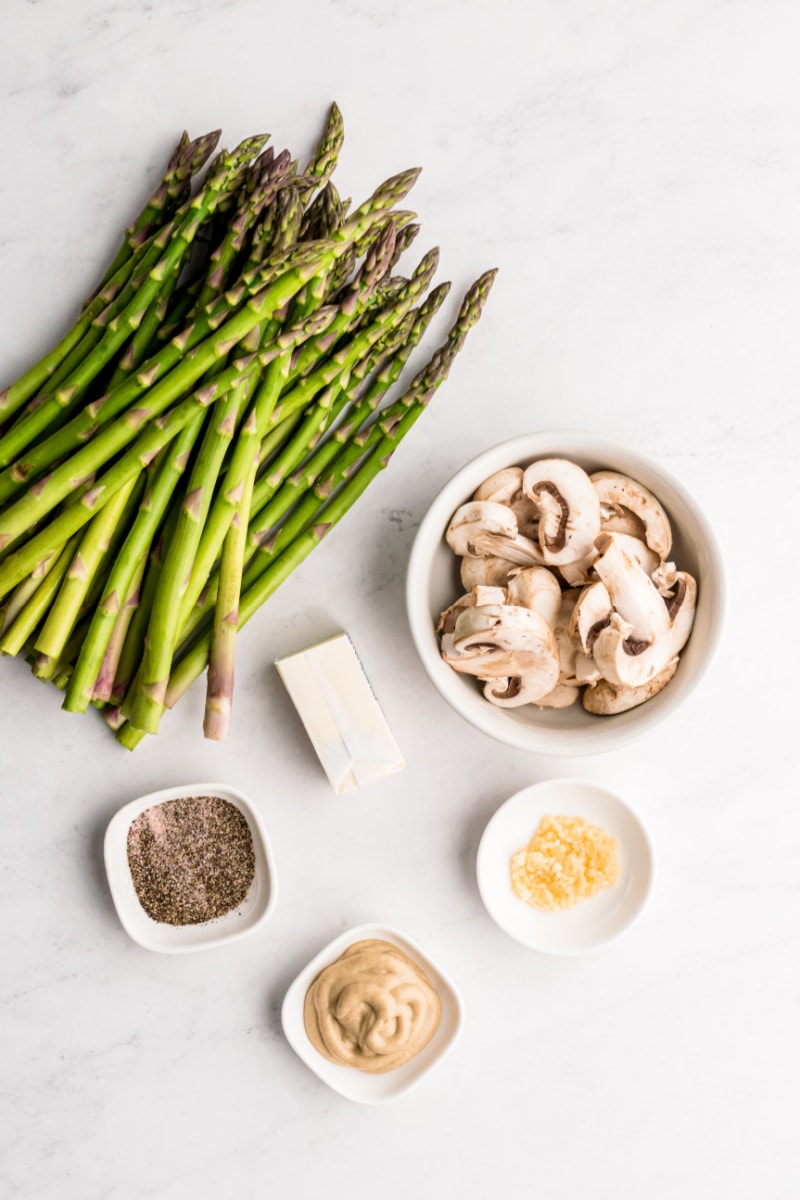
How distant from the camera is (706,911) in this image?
225 centimetres

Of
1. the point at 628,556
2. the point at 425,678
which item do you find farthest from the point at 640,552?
the point at 425,678

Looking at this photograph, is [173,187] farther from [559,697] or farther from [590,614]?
[559,697]

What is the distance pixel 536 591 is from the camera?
6.19 feet

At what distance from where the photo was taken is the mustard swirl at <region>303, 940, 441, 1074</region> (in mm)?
2016

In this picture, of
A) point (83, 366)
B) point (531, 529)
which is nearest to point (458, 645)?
point (531, 529)

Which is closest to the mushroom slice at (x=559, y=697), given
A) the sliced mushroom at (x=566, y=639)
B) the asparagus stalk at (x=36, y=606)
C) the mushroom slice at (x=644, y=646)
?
the sliced mushroom at (x=566, y=639)

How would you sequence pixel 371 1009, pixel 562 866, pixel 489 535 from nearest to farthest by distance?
1. pixel 489 535
2. pixel 371 1009
3. pixel 562 866

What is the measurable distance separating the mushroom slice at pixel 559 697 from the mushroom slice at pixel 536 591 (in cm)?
16

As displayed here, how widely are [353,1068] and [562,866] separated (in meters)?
0.67

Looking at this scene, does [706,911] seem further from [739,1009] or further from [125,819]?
[125,819]

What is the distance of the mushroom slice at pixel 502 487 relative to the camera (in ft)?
6.30

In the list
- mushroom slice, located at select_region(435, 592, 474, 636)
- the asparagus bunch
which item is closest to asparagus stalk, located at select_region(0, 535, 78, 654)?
the asparagus bunch

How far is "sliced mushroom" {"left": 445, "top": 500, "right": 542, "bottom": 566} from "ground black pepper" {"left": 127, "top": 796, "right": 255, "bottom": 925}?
0.81m

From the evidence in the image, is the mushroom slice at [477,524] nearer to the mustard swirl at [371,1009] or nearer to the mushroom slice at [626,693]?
the mushroom slice at [626,693]
